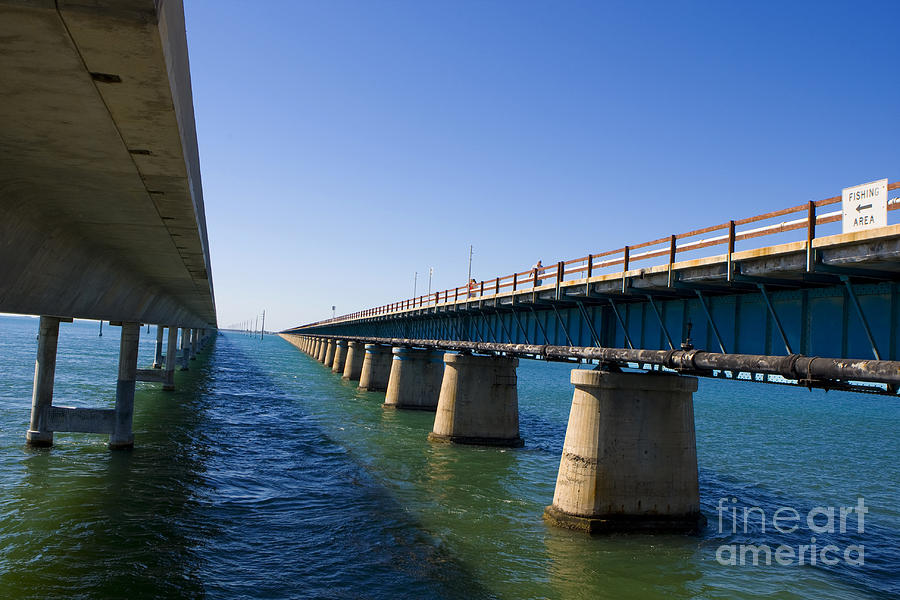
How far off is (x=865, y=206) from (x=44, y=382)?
2484cm

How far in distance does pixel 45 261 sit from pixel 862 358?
53.3ft

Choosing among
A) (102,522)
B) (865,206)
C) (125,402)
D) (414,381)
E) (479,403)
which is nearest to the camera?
(865,206)

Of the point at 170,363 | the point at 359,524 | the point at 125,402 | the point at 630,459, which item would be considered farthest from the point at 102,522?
the point at 170,363

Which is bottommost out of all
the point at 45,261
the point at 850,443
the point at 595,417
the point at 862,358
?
the point at 850,443

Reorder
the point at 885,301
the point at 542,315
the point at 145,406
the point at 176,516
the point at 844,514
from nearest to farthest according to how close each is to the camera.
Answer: the point at 885,301 < the point at 176,516 < the point at 844,514 < the point at 542,315 < the point at 145,406

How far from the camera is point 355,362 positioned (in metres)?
73.6

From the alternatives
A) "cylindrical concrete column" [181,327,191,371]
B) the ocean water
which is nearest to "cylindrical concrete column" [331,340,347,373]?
"cylindrical concrete column" [181,327,191,371]

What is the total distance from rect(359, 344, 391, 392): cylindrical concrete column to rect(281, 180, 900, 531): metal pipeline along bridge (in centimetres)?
3065

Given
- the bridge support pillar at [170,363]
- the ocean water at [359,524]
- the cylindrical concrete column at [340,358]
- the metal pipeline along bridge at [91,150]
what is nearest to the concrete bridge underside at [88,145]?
the metal pipeline along bridge at [91,150]

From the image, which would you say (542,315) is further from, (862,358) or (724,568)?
(862,358)

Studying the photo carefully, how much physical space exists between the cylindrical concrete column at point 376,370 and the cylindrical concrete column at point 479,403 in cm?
2687

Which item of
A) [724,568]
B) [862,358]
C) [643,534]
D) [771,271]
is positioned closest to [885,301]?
[862,358]

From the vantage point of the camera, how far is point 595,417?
18.9 m

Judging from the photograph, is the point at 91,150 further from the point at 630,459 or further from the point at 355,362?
the point at 355,362
